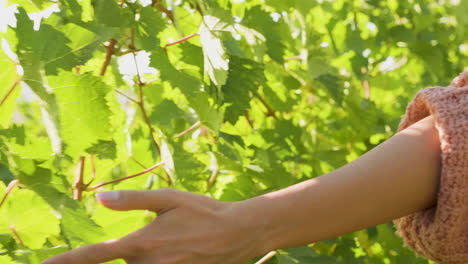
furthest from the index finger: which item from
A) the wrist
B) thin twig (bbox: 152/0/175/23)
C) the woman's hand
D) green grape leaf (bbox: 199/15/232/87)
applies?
thin twig (bbox: 152/0/175/23)

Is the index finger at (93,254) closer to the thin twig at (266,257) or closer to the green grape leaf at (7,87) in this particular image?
the green grape leaf at (7,87)

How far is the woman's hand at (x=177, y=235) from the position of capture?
0.66 metres

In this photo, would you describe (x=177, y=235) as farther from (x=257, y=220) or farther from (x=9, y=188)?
(x=9, y=188)

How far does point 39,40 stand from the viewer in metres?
0.77

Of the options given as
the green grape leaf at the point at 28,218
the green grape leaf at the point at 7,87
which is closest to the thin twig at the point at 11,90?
the green grape leaf at the point at 7,87

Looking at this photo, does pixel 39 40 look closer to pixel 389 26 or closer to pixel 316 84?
pixel 316 84

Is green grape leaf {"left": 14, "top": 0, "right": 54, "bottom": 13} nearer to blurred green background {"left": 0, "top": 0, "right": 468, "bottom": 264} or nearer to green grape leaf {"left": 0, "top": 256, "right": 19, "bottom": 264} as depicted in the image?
blurred green background {"left": 0, "top": 0, "right": 468, "bottom": 264}

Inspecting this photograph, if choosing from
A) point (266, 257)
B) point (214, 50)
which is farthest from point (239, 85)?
point (266, 257)

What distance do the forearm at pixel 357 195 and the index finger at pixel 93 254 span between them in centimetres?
13

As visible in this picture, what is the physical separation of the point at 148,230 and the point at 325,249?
0.81 m

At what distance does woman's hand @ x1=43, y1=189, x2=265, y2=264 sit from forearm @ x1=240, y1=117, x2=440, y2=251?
0.08 feet

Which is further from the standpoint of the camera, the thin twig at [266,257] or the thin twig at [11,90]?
the thin twig at [266,257]

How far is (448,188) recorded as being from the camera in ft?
2.59

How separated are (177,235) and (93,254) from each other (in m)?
0.08
